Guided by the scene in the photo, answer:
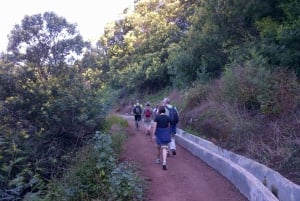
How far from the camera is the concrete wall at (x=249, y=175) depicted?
7656 millimetres

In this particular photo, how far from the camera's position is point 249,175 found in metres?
9.16

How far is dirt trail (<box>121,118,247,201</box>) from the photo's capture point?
9406mm

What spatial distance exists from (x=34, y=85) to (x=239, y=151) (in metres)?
9.21

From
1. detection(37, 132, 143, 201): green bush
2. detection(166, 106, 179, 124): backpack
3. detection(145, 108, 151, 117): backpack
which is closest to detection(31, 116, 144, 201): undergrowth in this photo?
detection(37, 132, 143, 201): green bush

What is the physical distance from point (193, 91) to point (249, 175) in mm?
13338

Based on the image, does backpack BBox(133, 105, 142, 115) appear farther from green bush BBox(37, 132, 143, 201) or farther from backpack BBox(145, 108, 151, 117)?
green bush BBox(37, 132, 143, 201)

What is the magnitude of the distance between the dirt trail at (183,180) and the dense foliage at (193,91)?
1.08 meters

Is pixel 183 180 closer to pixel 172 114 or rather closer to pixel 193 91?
pixel 172 114

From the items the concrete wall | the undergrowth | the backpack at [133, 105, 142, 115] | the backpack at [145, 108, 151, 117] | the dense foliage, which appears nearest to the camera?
the concrete wall

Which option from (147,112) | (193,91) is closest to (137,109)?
(147,112)

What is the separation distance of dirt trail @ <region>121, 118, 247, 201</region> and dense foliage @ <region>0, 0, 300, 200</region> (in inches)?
42.6

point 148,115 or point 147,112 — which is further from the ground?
point 147,112

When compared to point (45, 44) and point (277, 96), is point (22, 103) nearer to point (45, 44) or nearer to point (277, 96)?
point (45, 44)

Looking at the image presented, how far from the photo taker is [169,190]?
9.95 m
